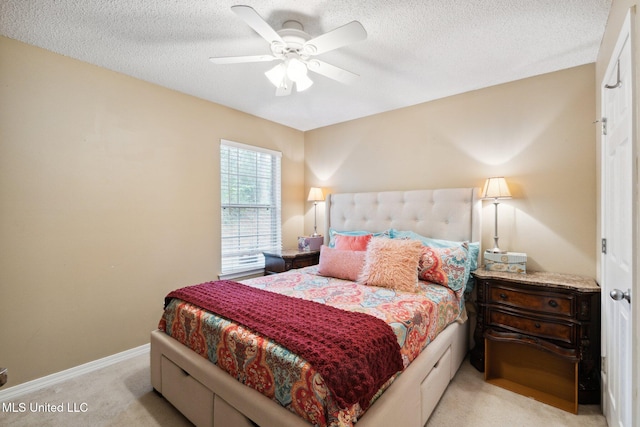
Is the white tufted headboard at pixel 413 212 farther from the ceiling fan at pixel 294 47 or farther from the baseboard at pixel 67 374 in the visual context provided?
the baseboard at pixel 67 374

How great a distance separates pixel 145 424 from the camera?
1.81 metres

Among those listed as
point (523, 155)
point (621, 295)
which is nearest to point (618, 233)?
point (621, 295)

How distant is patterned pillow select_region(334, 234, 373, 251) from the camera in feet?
9.24

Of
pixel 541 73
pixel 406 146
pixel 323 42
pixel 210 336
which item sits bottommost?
pixel 210 336

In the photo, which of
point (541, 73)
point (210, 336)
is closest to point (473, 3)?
point (541, 73)

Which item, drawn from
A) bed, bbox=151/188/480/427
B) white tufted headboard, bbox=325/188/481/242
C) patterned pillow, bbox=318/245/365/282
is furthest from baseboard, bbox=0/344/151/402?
white tufted headboard, bbox=325/188/481/242

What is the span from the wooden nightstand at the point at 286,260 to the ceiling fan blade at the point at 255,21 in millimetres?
2288

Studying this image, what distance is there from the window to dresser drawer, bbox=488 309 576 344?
263 cm

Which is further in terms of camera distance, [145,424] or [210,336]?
[145,424]

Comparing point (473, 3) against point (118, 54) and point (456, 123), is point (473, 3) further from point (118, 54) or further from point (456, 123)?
point (118, 54)

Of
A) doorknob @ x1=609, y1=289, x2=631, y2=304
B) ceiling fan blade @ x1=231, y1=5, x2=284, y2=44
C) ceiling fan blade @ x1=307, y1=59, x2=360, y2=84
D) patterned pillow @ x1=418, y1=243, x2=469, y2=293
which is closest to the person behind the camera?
doorknob @ x1=609, y1=289, x2=631, y2=304

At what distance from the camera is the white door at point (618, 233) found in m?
1.30

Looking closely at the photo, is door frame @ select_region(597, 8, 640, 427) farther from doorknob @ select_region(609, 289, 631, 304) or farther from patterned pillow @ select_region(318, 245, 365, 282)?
patterned pillow @ select_region(318, 245, 365, 282)

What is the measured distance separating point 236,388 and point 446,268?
1.77 metres
